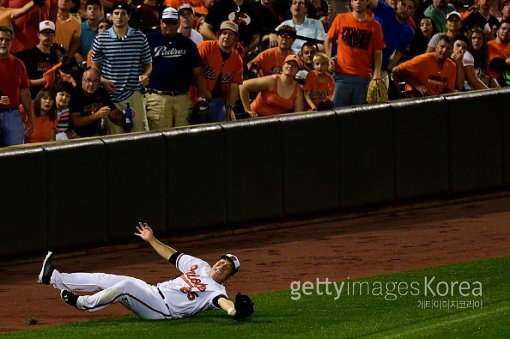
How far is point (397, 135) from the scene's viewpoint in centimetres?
1716

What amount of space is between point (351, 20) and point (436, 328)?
6873 mm

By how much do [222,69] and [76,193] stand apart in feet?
9.25

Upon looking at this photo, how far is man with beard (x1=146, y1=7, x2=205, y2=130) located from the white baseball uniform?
4.50 metres

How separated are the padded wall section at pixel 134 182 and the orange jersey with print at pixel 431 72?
412 cm

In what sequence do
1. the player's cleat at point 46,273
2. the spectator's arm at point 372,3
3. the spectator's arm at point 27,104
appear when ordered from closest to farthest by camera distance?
the player's cleat at point 46,273
the spectator's arm at point 27,104
the spectator's arm at point 372,3

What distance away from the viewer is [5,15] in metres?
16.2

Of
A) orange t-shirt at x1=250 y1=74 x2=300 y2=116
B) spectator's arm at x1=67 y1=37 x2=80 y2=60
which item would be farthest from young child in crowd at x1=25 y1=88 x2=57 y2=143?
orange t-shirt at x1=250 y1=74 x2=300 y2=116

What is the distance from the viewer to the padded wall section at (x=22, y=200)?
548 inches

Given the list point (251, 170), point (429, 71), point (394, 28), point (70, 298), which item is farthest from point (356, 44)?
point (70, 298)

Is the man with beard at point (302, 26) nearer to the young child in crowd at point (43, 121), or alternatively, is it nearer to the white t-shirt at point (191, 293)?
the young child in crowd at point (43, 121)

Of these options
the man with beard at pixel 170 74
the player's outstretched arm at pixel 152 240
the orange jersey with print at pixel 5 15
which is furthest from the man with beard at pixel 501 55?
the player's outstretched arm at pixel 152 240

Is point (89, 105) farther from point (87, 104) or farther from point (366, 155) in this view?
point (366, 155)

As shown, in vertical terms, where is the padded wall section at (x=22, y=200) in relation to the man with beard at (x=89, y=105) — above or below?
below

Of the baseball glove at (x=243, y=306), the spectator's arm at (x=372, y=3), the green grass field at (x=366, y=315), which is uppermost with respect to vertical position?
the spectator's arm at (x=372, y=3)
